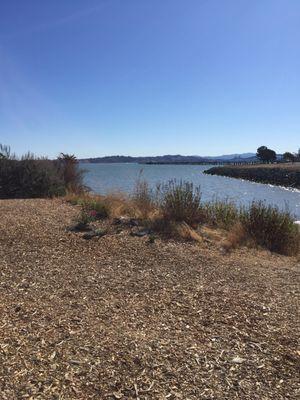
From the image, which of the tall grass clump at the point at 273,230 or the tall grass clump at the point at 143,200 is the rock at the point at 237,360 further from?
the tall grass clump at the point at 143,200

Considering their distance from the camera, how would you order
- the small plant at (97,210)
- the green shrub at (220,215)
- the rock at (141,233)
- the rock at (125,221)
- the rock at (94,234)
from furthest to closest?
the green shrub at (220,215) < the small plant at (97,210) < the rock at (125,221) < the rock at (141,233) < the rock at (94,234)

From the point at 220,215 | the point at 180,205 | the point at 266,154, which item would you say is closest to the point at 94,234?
the point at 180,205

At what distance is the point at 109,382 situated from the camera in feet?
10.9

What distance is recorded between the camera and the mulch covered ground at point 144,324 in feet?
10.9

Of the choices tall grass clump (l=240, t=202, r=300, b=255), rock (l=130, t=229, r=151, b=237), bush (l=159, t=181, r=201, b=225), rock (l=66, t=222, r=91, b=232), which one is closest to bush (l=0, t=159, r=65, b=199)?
bush (l=159, t=181, r=201, b=225)

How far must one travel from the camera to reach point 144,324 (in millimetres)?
4398

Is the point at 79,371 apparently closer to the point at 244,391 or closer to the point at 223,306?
the point at 244,391

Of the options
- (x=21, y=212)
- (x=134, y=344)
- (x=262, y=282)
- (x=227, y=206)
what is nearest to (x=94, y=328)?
(x=134, y=344)

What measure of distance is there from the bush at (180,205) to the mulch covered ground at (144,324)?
2.78 metres

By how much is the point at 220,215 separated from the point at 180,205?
5.63 feet

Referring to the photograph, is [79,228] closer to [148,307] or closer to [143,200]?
[143,200]

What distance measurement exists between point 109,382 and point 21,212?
8.12 meters

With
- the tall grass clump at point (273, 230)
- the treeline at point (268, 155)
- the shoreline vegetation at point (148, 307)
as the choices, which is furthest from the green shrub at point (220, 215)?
the treeline at point (268, 155)

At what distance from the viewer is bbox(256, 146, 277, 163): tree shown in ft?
388
